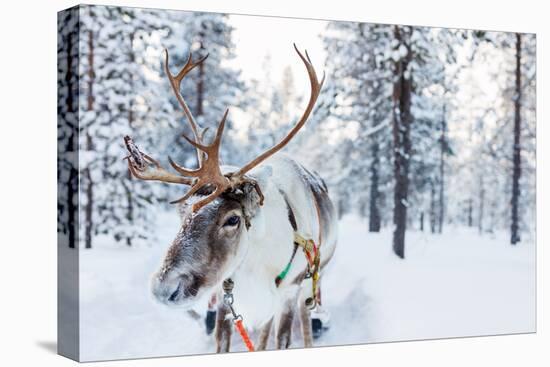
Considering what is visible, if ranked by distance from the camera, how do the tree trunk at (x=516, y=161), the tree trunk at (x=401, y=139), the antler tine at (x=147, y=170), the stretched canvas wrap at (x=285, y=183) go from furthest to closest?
the tree trunk at (x=516, y=161)
the tree trunk at (x=401, y=139)
the stretched canvas wrap at (x=285, y=183)
the antler tine at (x=147, y=170)

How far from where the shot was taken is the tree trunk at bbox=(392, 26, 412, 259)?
794 cm

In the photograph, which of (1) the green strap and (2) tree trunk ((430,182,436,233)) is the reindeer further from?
(2) tree trunk ((430,182,436,233))

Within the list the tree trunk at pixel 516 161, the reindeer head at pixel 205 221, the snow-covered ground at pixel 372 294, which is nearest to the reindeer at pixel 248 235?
the reindeer head at pixel 205 221

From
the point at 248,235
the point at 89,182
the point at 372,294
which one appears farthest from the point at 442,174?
the point at 89,182

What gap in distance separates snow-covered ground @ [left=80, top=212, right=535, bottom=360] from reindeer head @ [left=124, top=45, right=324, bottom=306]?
72cm

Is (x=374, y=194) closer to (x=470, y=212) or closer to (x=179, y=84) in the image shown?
(x=470, y=212)

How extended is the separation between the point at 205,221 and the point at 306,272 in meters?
1.51

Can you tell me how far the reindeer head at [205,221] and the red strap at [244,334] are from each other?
718 millimetres

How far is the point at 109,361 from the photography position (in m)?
6.69

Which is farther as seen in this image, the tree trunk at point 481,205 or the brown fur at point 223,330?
the tree trunk at point 481,205

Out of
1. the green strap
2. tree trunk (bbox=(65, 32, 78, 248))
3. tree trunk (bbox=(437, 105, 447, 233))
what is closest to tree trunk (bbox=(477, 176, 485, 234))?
tree trunk (bbox=(437, 105, 447, 233))

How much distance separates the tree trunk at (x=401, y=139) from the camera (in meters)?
7.94

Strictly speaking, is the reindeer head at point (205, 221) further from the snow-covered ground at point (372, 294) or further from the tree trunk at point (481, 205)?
the tree trunk at point (481, 205)

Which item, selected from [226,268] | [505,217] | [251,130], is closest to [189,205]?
[226,268]
